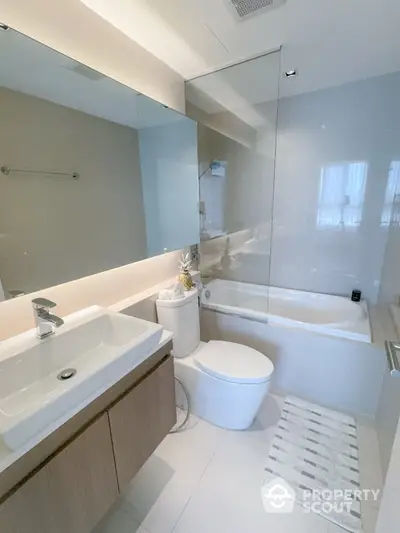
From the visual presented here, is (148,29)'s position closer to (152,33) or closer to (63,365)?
(152,33)

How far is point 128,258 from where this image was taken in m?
1.67

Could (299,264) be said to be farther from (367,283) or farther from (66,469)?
(66,469)

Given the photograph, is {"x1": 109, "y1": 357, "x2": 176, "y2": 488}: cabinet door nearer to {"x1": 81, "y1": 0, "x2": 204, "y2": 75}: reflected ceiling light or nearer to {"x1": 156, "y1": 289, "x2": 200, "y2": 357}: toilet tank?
{"x1": 156, "y1": 289, "x2": 200, "y2": 357}: toilet tank

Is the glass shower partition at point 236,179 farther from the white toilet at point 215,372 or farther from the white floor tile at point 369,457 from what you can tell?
the white floor tile at point 369,457

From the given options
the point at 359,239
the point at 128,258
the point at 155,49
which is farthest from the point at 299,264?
the point at 155,49

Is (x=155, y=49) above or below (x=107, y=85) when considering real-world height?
above

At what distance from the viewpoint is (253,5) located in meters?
1.21

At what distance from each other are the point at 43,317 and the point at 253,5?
1.73 meters

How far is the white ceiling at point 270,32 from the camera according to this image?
48.9 inches

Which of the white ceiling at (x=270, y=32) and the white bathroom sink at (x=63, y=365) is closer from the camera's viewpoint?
the white bathroom sink at (x=63, y=365)

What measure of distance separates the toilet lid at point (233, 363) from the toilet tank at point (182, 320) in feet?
0.35

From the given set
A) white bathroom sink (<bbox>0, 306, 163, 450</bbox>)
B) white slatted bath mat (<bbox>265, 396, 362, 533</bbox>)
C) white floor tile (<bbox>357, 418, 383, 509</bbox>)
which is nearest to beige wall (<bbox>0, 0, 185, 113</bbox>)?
white bathroom sink (<bbox>0, 306, 163, 450</bbox>)

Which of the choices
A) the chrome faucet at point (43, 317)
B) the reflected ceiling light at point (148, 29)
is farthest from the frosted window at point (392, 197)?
the chrome faucet at point (43, 317)

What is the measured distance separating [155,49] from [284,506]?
8.71 feet
